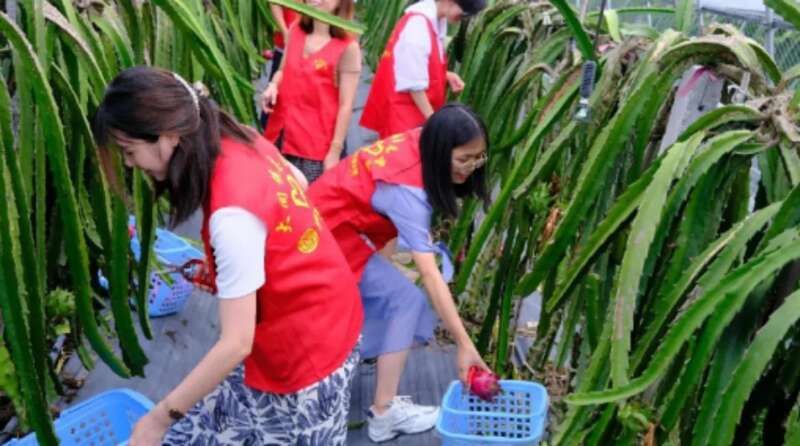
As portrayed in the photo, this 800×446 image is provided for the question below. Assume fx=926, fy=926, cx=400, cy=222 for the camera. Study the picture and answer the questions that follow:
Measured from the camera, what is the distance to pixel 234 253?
1.52 metres

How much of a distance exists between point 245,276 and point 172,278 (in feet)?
5.17

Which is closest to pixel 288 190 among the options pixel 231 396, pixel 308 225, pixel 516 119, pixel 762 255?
pixel 308 225

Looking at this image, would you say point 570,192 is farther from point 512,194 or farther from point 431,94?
point 431,94

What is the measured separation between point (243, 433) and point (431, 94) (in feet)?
5.37

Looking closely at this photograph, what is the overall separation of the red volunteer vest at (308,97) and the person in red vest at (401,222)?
78 centimetres

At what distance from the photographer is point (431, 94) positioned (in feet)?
10.4

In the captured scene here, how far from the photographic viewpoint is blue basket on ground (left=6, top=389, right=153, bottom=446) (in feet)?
6.98

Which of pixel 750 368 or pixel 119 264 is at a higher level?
pixel 750 368

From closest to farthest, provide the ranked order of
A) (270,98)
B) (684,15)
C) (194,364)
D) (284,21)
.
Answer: (684,15) → (194,364) → (270,98) → (284,21)

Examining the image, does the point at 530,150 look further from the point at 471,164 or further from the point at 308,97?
the point at 308,97

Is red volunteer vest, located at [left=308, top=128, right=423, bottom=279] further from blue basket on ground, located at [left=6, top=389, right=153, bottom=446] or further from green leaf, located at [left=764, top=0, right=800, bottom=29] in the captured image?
green leaf, located at [left=764, top=0, right=800, bottom=29]

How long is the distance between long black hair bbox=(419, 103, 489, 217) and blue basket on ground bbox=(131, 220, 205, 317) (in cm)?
107

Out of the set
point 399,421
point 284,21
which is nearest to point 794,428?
point 399,421

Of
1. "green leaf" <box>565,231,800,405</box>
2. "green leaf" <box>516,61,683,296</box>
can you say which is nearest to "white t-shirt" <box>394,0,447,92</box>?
"green leaf" <box>516,61,683,296</box>
